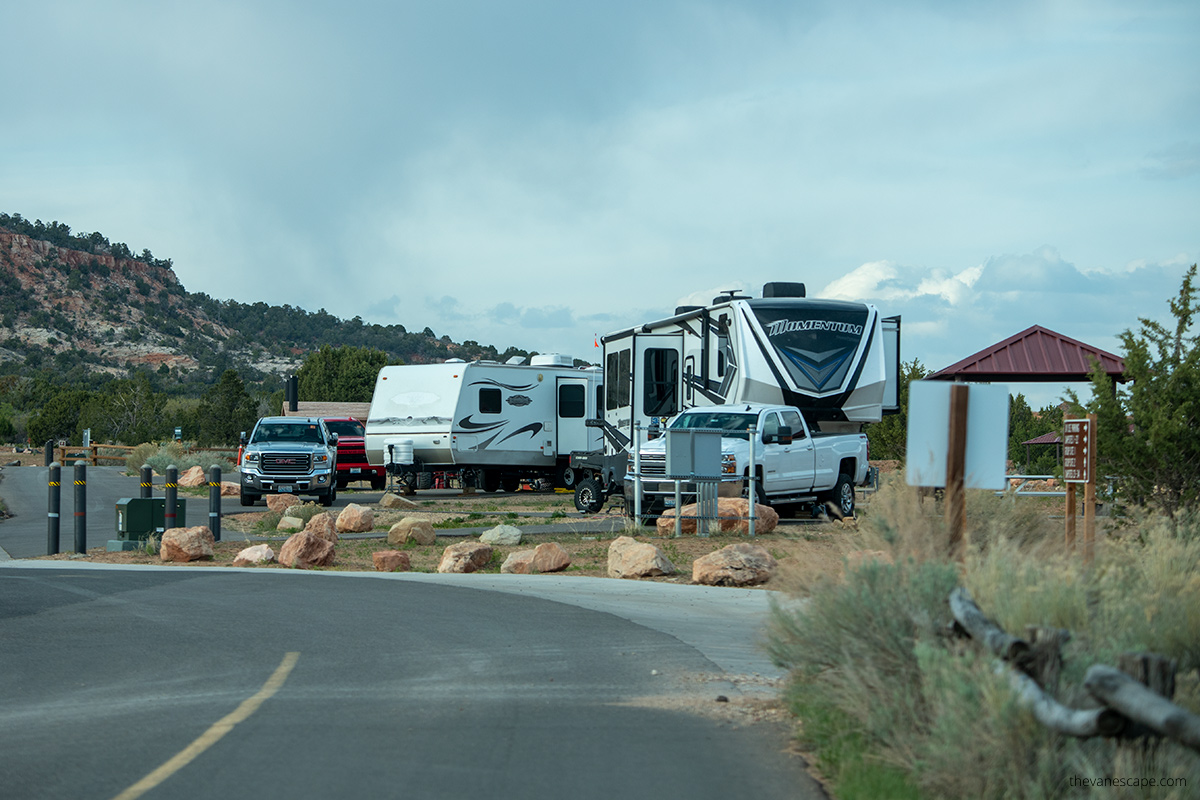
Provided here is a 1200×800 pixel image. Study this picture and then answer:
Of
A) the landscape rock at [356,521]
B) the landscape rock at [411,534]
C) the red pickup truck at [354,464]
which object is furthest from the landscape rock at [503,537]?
the red pickup truck at [354,464]

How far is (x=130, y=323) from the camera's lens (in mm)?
126062

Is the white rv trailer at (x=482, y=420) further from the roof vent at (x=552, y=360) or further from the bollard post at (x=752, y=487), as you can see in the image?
the bollard post at (x=752, y=487)

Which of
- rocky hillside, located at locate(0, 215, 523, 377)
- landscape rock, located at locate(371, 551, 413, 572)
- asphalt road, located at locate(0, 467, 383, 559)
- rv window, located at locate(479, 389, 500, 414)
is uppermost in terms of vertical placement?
rocky hillside, located at locate(0, 215, 523, 377)

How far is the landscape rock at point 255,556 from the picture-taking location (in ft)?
53.6

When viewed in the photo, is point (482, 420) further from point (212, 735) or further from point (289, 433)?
point (212, 735)

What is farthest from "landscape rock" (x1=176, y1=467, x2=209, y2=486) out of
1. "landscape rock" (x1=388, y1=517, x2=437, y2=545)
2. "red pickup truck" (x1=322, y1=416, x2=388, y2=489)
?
"landscape rock" (x1=388, y1=517, x2=437, y2=545)

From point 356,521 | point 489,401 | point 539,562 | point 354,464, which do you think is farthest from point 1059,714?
point 354,464

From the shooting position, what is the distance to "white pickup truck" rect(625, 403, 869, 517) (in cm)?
1956

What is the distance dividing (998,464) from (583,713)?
10.1 ft

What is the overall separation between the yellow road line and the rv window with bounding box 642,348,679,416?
49.2 ft

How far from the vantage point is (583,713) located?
712 centimetres

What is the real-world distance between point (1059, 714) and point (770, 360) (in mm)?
15994

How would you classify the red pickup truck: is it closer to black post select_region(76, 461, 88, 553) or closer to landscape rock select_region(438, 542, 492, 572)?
black post select_region(76, 461, 88, 553)

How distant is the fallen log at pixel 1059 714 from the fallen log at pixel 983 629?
84 millimetres
